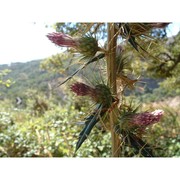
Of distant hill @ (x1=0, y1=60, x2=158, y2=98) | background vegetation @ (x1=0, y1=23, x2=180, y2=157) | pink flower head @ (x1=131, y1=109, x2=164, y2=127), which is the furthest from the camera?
distant hill @ (x1=0, y1=60, x2=158, y2=98)

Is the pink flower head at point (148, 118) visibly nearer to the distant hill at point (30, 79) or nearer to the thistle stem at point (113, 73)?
the thistle stem at point (113, 73)

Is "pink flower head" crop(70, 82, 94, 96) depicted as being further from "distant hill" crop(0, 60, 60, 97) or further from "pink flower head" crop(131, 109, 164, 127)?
"distant hill" crop(0, 60, 60, 97)

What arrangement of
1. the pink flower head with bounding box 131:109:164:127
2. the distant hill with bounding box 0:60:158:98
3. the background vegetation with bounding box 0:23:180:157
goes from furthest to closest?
the distant hill with bounding box 0:60:158:98 → the background vegetation with bounding box 0:23:180:157 → the pink flower head with bounding box 131:109:164:127

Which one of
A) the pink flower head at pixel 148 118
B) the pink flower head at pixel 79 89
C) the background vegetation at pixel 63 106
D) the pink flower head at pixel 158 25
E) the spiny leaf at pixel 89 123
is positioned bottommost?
the background vegetation at pixel 63 106

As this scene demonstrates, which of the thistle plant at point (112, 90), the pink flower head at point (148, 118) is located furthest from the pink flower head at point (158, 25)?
the pink flower head at point (148, 118)

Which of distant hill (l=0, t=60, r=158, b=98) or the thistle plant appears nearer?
the thistle plant

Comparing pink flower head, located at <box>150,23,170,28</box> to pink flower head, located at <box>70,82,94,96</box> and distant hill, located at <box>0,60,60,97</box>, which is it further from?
distant hill, located at <box>0,60,60,97</box>

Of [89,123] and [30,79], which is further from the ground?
[89,123]

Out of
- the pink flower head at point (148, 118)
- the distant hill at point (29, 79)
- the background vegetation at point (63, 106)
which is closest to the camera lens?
the pink flower head at point (148, 118)

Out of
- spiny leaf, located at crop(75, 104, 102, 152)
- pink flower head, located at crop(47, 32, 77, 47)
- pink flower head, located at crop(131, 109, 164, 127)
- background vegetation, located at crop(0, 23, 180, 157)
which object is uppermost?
pink flower head, located at crop(47, 32, 77, 47)

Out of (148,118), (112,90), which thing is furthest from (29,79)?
(148,118)

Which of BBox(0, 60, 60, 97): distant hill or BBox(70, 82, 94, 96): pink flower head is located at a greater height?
BBox(70, 82, 94, 96): pink flower head

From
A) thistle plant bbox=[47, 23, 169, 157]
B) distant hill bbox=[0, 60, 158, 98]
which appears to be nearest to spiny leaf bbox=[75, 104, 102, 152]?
thistle plant bbox=[47, 23, 169, 157]

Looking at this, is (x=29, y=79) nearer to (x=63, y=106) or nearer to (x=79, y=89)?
(x=63, y=106)
